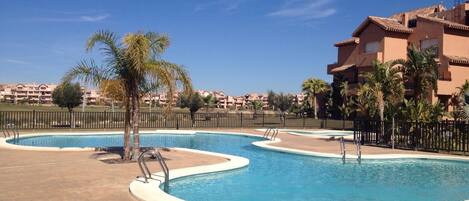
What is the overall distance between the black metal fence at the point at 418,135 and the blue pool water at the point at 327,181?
91.9 inches

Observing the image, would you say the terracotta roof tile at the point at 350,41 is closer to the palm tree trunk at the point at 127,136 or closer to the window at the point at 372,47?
the window at the point at 372,47

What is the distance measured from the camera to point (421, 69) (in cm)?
2278

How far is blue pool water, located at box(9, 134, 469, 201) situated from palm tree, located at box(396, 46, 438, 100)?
630 cm

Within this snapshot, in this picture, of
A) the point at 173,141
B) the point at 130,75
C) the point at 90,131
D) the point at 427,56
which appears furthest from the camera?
the point at 90,131

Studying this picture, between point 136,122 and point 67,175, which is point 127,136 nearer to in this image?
point 136,122

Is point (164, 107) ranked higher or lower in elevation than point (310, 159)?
higher

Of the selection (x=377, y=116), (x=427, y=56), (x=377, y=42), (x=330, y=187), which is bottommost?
(x=330, y=187)

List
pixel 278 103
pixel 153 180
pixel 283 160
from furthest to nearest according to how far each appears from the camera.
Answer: pixel 278 103 < pixel 283 160 < pixel 153 180

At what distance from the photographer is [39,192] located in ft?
29.8

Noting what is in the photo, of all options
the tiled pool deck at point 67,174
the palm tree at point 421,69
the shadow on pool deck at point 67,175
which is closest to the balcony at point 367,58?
the palm tree at point 421,69

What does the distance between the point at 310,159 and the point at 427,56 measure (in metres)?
8.96

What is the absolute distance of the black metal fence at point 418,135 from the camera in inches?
764

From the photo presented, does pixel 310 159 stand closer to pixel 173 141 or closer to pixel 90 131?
pixel 173 141

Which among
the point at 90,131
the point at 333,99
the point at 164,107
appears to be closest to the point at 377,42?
the point at 333,99
